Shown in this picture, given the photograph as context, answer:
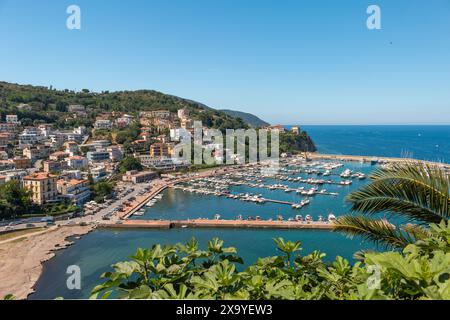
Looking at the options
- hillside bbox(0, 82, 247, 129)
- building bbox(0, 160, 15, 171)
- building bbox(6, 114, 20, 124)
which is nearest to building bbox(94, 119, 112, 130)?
hillside bbox(0, 82, 247, 129)

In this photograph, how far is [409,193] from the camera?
1.92 m

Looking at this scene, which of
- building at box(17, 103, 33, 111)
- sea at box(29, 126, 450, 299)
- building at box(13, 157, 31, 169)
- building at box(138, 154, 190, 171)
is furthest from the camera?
building at box(17, 103, 33, 111)

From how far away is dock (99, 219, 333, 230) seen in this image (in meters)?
14.0

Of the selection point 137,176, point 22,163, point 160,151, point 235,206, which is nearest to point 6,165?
A: point 22,163

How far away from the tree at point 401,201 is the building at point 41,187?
17.0 meters

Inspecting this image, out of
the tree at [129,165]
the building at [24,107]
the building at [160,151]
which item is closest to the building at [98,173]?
the tree at [129,165]

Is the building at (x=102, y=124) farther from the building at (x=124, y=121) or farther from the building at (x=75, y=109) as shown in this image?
the building at (x=75, y=109)

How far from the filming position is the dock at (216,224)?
14.0m

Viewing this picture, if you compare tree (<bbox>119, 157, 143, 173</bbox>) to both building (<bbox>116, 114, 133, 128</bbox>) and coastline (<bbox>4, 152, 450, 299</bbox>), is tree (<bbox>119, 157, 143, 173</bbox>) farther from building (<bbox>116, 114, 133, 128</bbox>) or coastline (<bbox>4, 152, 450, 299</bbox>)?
building (<bbox>116, 114, 133, 128</bbox>)

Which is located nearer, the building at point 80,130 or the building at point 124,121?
the building at point 80,130

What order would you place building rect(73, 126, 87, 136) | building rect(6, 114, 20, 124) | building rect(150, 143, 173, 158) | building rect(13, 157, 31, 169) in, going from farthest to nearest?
building rect(73, 126, 87, 136) < building rect(6, 114, 20, 124) < building rect(150, 143, 173, 158) < building rect(13, 157, 31, 169)
